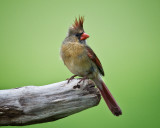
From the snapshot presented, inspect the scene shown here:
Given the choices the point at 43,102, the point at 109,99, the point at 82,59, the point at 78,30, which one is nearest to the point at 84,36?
the point at 78,30

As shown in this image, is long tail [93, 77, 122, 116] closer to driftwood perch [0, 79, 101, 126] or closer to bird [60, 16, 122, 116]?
bird [60, 16, 122, 116]

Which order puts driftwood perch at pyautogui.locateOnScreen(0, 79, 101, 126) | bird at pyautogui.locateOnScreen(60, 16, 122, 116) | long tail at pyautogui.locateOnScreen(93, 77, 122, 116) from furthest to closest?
long tail at pyautogui.locateOnScreen(93, 77, 122, 116) → bird at pyautogui.locateOnScreen(60, 16, 122, 116) → driftwood perch at pyautogui.locateOnScreen(0, 79, 101, 126)

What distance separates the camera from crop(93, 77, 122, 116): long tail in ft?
8.39

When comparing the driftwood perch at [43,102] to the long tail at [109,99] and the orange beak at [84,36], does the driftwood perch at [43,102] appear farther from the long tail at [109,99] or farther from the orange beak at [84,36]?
the orange beak at [84,36]

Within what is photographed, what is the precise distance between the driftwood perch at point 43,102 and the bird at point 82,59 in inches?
8.8

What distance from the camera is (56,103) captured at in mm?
2092

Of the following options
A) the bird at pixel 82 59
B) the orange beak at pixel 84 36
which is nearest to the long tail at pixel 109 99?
the bird at pixel 82 59

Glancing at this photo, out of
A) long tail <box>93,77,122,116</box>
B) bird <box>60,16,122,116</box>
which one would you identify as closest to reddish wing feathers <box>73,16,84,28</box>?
bird <box>60,16,122,116</box>

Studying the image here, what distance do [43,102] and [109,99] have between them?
0.89 metres

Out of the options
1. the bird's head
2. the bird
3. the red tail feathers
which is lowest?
the red tail feathers

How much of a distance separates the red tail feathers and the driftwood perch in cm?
41

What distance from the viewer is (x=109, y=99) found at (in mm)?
2627

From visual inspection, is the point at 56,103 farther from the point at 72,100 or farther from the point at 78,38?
the point at 78,38

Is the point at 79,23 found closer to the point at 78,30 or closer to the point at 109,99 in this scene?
the point at 78,30
